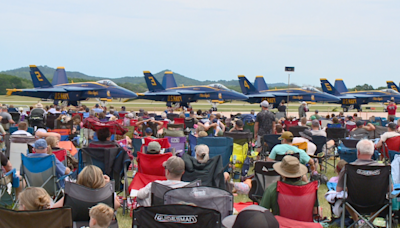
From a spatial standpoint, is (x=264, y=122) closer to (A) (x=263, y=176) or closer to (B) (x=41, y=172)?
(A) (x=263, y=176)

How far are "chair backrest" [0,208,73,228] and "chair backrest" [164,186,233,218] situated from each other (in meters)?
0.81

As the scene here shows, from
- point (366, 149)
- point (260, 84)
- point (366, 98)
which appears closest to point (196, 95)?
point (260, 84)

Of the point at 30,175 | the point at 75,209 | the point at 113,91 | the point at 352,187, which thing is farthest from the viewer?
the point at 113,91

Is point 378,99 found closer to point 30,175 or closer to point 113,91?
point 113,91

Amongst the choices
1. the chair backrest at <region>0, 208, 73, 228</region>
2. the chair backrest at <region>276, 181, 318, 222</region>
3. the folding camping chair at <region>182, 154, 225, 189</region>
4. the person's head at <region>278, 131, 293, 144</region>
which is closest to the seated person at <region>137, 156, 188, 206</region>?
the folding camping chair at <region>182, 154, 225, 189</region>

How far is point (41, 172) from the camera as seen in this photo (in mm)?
4965

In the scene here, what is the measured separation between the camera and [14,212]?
269cm

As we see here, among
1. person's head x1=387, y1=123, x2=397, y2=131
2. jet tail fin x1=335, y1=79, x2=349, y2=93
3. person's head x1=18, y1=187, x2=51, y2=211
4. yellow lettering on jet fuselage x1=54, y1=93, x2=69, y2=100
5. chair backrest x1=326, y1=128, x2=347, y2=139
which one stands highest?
jet tail fin x1=335, y1=79, x2=349, y2=93

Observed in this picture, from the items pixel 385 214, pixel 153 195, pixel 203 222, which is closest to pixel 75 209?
pixel 153 195

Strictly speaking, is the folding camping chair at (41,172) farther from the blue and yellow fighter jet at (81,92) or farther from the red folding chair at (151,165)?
the blue and yellow fighter jet at (81,92)

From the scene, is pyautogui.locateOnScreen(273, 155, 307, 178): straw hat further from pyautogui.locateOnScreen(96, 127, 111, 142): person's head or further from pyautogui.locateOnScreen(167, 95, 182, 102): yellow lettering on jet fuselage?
pyautogui.locateOnScreen(167, 95, 182, 102): yellow lettering on jet fuselage

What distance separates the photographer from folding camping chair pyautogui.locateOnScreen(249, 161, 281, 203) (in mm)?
4559

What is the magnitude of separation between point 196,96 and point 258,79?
35.5 feet

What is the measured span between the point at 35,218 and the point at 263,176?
2573 millimetres
